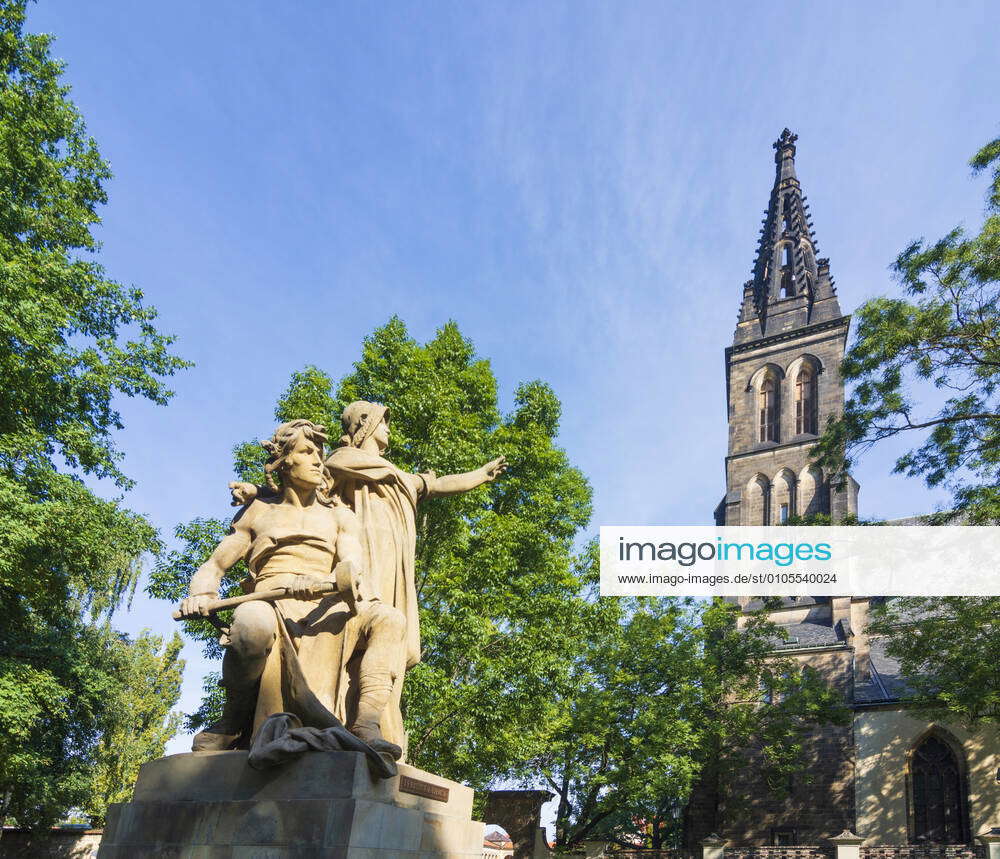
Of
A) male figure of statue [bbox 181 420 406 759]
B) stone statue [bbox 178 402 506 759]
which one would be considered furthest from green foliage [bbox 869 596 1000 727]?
male figure of statue [bbox 181 420 406 759]

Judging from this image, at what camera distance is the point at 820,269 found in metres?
49.3

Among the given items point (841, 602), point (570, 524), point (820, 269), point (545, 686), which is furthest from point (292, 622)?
point (820, 269)

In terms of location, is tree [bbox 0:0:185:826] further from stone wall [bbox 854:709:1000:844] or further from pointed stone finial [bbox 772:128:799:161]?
pointed stone finial [bbox 772:128:799:161]

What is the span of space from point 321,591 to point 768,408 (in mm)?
46113

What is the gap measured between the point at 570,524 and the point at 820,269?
127 ft

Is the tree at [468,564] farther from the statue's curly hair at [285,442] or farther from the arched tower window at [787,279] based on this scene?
the arched tower window at [787,279]

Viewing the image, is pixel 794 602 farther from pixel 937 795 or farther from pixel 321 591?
pixel 321 591

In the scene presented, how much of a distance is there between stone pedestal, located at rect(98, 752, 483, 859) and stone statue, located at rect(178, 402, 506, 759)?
0.65ft

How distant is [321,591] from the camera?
3.97 meters

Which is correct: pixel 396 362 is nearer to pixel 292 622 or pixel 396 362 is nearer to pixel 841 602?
pixel 292 622

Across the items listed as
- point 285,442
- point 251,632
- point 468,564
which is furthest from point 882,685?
point 251,632

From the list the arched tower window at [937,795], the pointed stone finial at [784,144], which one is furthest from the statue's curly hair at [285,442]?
the pointed stone finial at [784,144]

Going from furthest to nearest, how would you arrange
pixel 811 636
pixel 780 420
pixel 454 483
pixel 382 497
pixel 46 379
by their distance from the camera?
pixel 780 420
pixel 811 636
pixel 46 379
pixel 454 483
pixel 382 497

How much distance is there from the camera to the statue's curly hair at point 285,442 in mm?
4621
